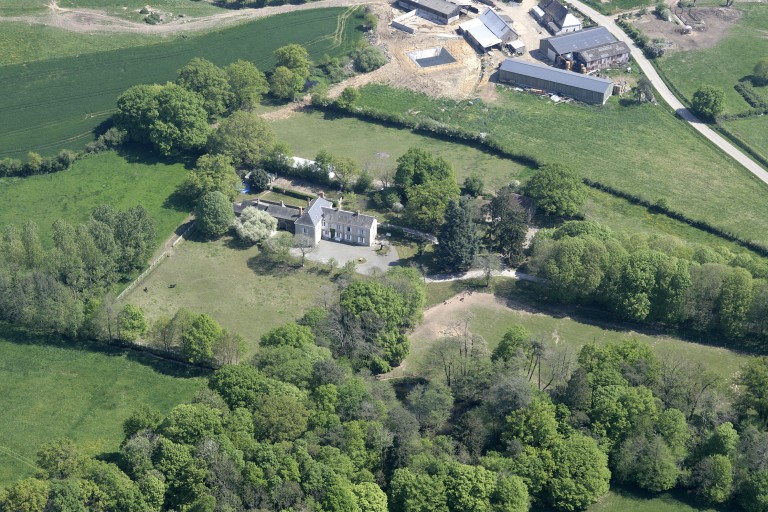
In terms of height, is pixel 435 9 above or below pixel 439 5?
below

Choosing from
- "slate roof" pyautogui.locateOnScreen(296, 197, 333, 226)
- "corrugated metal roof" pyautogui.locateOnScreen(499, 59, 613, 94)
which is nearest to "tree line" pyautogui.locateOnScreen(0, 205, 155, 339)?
"slate roof" pyautogui.locateOnScreen(296, 197, 333, 226)

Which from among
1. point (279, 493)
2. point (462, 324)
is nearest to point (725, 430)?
point (462, 324)

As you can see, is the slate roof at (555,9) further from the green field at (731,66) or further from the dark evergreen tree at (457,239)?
the dark evergreen tree at (457,239)

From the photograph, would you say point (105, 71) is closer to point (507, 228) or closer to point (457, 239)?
point (457, 239)

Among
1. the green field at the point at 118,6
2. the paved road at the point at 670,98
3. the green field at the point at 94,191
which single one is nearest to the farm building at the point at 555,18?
the paved road at the point at 670,98

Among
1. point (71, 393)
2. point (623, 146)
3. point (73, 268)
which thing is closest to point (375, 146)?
point (623, 146)
